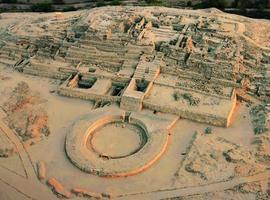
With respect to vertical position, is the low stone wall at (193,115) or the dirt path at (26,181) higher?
the low stone wall at (193,115)

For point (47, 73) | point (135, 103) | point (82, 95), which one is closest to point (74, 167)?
point (135, 103)

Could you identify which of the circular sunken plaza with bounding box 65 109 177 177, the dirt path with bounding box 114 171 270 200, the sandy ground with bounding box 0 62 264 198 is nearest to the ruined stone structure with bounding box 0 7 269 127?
the sandy ground with bounding box 0 62 264 198

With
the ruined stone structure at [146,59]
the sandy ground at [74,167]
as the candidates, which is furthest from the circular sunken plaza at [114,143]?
the ruined stone structure at [146,59]

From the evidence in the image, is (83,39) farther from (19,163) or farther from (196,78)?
(19,163)

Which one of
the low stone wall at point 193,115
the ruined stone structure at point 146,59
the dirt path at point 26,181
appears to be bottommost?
the dirt path at point 26,181

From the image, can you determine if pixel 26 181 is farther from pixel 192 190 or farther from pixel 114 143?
pixel 192 190

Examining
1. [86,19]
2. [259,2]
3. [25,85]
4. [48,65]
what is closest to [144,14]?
[86,19]

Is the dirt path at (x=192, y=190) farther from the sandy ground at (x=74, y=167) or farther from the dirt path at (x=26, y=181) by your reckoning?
the dirt path at (x=26, y=181)

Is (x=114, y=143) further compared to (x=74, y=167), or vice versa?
(x=114, y=143)

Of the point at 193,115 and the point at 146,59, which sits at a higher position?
the point at 146,59
